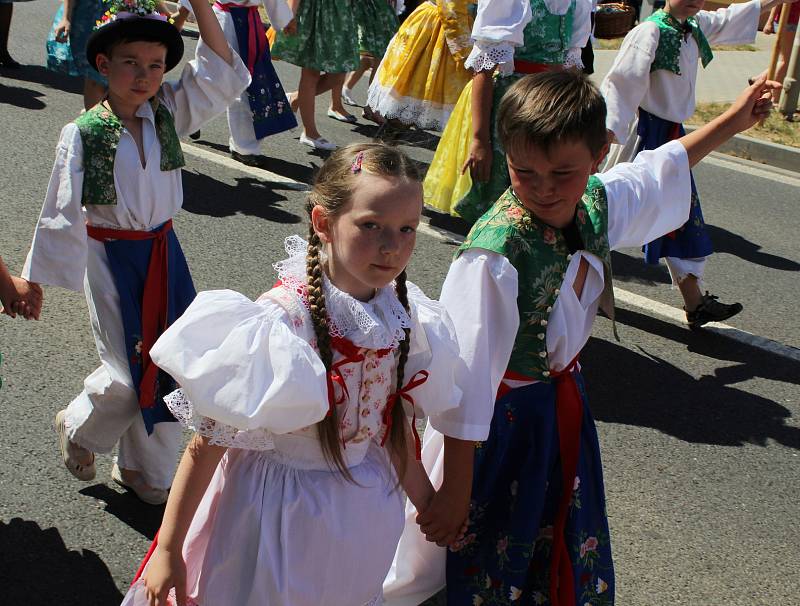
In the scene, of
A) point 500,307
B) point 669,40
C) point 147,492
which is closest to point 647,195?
point 500,307

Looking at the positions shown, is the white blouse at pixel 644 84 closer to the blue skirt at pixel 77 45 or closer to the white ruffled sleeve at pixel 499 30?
the white ruffled sleeve at pixel 499 30

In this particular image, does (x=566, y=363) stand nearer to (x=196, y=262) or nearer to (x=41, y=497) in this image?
(x=41, y=497)

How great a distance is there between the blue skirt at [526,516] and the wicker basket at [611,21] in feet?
13.7

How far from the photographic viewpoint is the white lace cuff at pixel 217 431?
2068 mm

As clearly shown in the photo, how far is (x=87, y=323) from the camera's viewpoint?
183 inches

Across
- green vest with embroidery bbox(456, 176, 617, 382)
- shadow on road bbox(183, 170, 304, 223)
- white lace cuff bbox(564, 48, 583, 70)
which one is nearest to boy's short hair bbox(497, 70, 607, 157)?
green vest with embroidery bbox(456, 176, 617, 382)

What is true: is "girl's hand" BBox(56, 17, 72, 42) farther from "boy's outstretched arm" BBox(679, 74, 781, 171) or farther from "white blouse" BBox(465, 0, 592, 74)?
"boy's outstretched arm" BBox(679, 74, 781, 171)

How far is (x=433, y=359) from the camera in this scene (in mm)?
2318

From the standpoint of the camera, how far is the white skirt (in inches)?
84.7

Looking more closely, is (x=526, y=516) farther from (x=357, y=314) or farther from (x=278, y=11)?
(x=278, y=11)

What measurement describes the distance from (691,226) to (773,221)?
254 cm

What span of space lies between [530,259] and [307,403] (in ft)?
2.41

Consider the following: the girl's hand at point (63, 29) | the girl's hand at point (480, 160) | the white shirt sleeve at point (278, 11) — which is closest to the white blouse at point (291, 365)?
the girl's hand at point (480, 160)

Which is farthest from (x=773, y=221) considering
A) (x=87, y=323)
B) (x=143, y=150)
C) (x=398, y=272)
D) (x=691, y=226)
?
(x=398, y=272)
